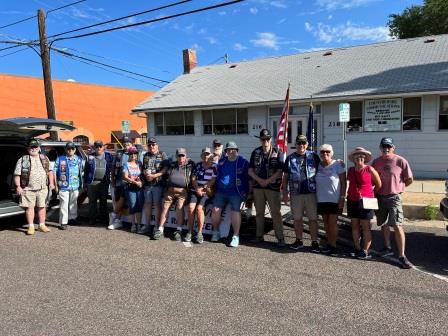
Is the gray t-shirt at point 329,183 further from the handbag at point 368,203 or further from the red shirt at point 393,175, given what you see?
the red shirt at point 393,175

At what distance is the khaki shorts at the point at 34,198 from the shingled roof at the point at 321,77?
33.2 feet

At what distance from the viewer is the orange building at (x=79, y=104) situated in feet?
101

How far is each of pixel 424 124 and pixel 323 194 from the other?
947 centimetres

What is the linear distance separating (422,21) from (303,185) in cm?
3267

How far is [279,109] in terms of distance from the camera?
16453mm

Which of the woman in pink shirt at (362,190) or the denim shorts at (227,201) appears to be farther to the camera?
the denim shorts at (227,201)

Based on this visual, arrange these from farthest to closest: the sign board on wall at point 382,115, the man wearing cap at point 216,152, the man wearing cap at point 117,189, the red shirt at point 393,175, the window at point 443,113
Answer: the sign board on wall at point 382,115 < the window at point 443,113 < the man wearing cap at point 117,189 < the man wearing cap at point 216,152 < the red shirt at point 393,175

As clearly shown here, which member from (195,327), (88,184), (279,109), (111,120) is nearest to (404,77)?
(279,109)

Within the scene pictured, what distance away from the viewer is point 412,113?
45.9 feet

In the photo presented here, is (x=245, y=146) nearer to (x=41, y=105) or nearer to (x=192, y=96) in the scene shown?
(x=192, y=96)

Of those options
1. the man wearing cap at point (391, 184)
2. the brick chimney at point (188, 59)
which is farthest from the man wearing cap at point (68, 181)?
the brick chimney at point (188, 59)

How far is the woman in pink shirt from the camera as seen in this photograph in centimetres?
577

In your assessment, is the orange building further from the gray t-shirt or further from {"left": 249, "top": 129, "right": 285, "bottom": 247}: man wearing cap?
the gray t-shirt

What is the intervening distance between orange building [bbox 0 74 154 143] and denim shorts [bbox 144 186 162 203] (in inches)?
892
